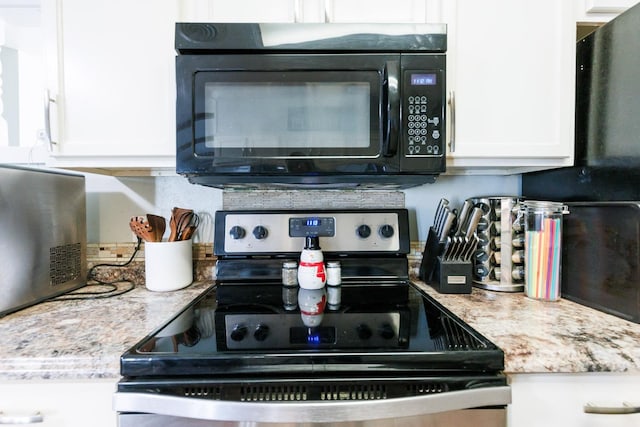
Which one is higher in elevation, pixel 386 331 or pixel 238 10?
pixel 238 10

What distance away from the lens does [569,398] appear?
26.6 inches

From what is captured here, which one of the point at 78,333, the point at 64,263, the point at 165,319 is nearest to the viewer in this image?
the point at 78,333

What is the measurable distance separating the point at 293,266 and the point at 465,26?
0.93 m

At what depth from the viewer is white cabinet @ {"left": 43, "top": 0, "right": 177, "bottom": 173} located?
3.16 feet

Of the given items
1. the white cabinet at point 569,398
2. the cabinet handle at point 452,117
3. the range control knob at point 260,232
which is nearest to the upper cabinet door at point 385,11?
the cabinet handle at point 452,117

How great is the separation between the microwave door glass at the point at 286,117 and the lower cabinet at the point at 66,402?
1.99ft

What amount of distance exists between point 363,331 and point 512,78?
0.87 metres

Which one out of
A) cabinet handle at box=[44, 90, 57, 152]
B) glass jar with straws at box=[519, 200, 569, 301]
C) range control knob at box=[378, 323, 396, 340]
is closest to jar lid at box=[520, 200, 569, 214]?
glass jar with straws at box=[519, 200, 569, 301]

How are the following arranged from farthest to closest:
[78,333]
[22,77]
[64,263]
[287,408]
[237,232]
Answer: [22,77], [237,232], [64,263], [78,333], [287,408]

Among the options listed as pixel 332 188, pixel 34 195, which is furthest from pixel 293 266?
pixel 34 195

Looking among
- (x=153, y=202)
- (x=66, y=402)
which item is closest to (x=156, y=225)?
(x=153, y=202)

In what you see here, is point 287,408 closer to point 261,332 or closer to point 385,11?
point 261,332

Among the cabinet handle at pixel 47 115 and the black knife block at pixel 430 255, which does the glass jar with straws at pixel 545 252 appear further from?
the cabinet handle at pixel 47 115

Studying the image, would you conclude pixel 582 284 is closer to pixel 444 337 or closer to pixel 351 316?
pixel 444 337
